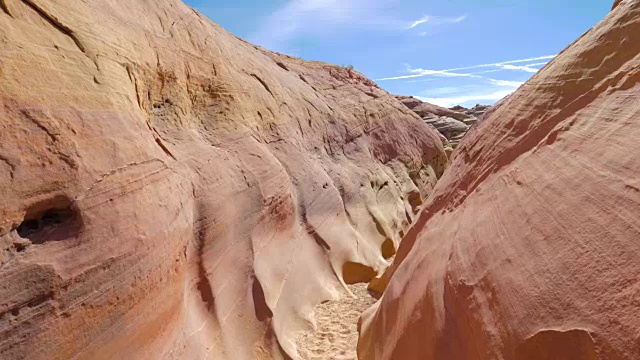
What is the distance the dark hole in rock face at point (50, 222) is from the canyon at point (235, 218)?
0.04 feet

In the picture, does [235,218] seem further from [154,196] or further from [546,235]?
[546,235]

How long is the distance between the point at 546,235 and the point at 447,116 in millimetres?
26198

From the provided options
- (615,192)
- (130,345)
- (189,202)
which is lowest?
(130,345)

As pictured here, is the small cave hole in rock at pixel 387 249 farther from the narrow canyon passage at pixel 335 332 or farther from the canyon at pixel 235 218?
the canyon at pixel 235 218

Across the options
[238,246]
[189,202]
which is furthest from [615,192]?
[238,246]

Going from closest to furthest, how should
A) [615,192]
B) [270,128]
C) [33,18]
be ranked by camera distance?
1. [615,192]
2. [33,18]
3. [270,128]

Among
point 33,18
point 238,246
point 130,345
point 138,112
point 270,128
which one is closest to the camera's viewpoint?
point 130,345

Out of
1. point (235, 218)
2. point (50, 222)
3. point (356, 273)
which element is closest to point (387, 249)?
point (356, 273)

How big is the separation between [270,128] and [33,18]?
3940 mm

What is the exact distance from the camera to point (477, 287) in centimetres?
262

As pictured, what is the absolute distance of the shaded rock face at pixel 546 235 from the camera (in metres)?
1.92

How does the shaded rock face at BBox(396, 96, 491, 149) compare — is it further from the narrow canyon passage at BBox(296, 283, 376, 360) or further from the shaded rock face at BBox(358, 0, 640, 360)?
the shaded rock face at BBox(358, 0, 640, 360)

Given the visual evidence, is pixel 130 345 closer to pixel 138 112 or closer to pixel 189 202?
pixel 189 202

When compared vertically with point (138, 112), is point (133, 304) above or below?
below
